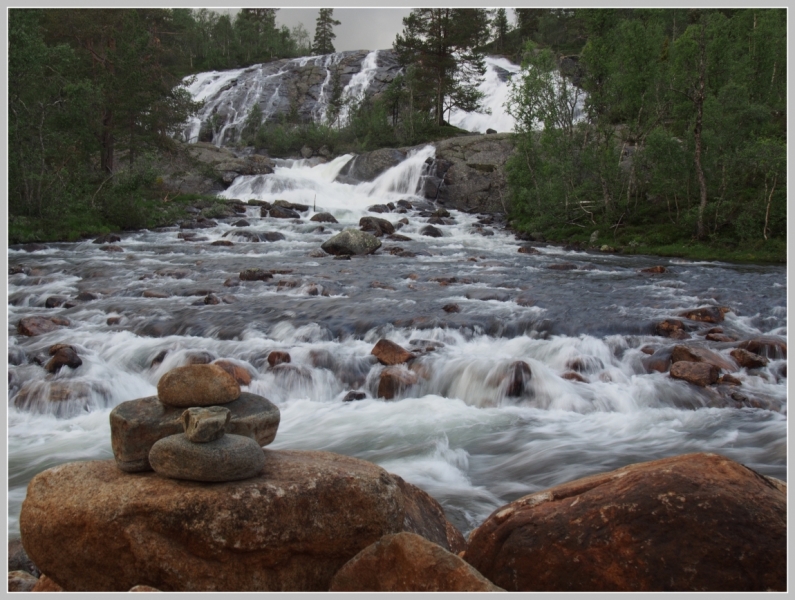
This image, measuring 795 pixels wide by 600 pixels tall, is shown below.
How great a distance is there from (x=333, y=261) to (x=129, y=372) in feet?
37.6

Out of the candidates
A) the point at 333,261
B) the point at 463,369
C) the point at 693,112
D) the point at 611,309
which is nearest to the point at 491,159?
the point at 693,112

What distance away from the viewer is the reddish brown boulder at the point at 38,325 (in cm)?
1152

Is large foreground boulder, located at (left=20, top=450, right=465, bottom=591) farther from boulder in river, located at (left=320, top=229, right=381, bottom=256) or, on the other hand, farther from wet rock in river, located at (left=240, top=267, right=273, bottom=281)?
boulder in river, located at (left=320, top=229, right=381, bottom=256)

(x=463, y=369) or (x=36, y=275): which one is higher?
(x=36, y=275)

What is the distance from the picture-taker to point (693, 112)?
2648 centimetres

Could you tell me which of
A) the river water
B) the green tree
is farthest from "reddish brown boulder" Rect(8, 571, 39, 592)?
the green tree

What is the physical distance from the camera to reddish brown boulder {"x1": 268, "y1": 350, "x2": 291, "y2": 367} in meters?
10.3

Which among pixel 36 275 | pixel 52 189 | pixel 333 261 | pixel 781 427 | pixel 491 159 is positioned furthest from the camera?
pixel 491 159

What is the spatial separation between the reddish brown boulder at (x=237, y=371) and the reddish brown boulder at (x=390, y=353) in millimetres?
2151

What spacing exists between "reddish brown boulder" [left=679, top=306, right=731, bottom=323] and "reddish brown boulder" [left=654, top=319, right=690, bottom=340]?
890 millimetres

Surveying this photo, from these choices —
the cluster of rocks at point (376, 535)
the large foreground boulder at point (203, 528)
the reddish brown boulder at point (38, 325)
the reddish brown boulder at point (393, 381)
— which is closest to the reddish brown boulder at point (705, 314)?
the reddish brown boulder at point (393, 381)

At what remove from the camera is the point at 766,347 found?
1064cm

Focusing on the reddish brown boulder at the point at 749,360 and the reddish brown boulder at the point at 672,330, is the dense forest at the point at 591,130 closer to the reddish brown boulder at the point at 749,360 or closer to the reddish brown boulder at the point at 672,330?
the reddish brown boulder at the point at 672,330

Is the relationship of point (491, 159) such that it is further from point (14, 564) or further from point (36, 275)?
point (14, 564)
